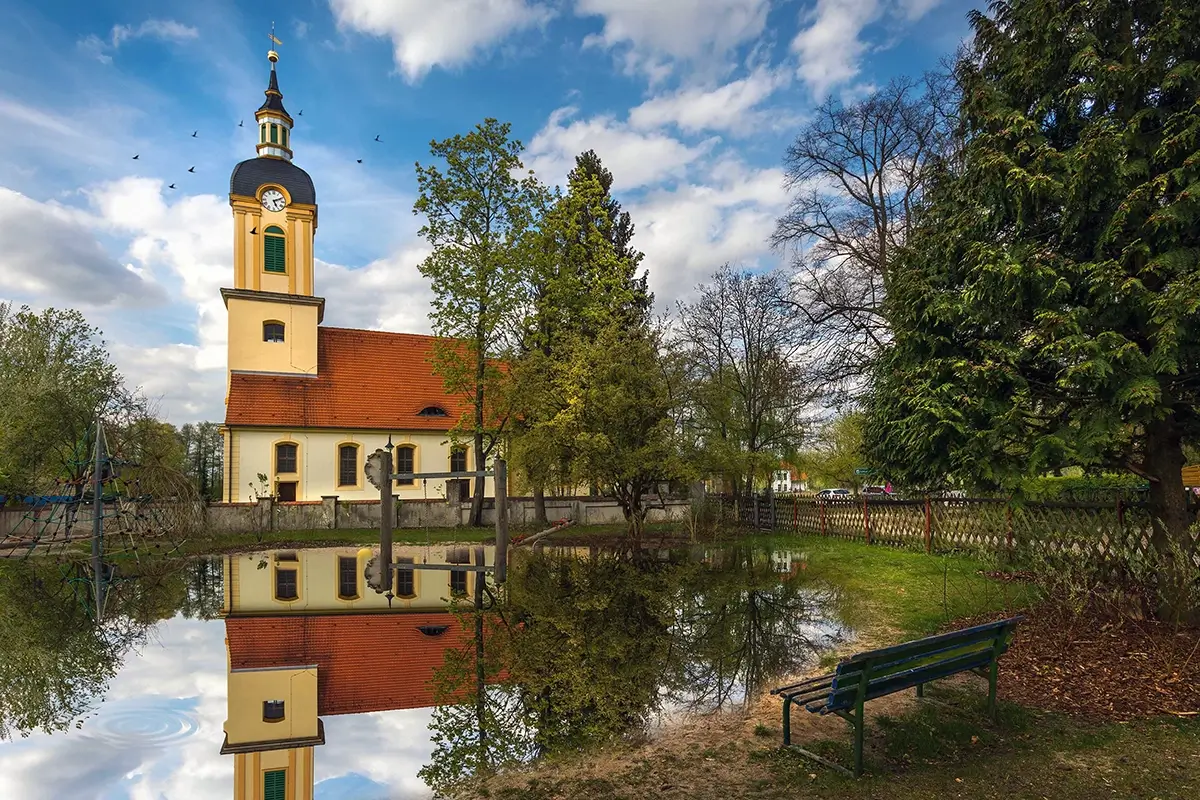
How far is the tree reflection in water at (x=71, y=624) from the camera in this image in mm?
7195

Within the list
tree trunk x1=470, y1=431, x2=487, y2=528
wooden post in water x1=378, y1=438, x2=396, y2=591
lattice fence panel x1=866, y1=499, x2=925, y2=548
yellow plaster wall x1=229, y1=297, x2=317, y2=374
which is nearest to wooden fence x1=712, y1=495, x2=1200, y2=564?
lattice fence panel x1=866, y1=499, x2=925, y2=548

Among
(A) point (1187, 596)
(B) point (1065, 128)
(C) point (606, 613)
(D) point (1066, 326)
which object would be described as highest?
(B) point (1065, 128)

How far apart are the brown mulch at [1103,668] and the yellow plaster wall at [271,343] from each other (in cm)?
3165

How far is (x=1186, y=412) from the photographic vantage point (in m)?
7.57

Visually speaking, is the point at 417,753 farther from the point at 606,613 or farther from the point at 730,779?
the point at 606,613

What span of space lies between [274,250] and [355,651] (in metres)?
28.7

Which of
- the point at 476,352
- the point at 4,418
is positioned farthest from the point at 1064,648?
the point at 4,418

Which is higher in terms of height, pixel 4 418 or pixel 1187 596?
pixel 4 418

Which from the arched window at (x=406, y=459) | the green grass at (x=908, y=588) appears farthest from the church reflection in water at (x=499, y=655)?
the arched window at (x=406, y=459)

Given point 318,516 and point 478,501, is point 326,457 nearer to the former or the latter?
point 318,516

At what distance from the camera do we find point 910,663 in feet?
16.7

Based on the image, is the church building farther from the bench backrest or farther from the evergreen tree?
the bench backrest

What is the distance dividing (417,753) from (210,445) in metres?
74.8

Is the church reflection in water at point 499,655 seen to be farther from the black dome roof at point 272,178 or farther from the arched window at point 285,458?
the black dome roof at point 272,178
